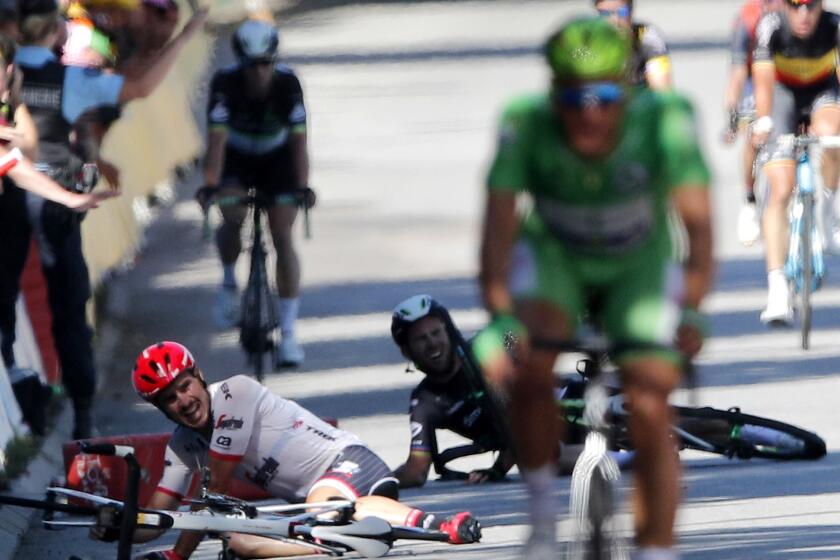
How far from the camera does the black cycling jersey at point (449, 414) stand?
10.5 m

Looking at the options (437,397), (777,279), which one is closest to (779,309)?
(777,279)

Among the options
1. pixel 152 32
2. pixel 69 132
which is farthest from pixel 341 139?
pixel 69 132

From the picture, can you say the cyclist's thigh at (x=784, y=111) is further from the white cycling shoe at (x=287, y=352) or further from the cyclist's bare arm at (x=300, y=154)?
the white cycling shoe at (x=287, y=352)

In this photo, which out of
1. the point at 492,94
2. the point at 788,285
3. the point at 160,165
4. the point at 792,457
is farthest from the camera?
the point at 492,94

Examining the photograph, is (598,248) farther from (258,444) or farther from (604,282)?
(258,444)

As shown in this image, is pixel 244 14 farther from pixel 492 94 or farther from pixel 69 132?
pixel 69 132

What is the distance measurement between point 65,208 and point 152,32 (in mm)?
4572

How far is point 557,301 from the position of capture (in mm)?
7148

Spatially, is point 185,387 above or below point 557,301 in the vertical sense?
below

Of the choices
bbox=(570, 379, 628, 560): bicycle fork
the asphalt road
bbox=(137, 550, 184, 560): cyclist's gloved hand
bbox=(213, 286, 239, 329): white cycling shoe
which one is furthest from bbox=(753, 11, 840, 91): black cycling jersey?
bbox=(570, 379, 628, 560): bicycle fork

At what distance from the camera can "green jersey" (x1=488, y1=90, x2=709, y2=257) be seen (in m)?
6.97

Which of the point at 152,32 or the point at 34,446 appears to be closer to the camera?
the point at 34,446

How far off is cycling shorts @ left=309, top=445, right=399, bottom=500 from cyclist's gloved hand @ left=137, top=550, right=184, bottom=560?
32.1 inches

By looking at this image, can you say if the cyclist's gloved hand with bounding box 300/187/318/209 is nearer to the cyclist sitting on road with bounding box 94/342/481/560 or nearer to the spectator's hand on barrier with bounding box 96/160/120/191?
the spectator's hand on barrier with bounding box 96/160/120/191
